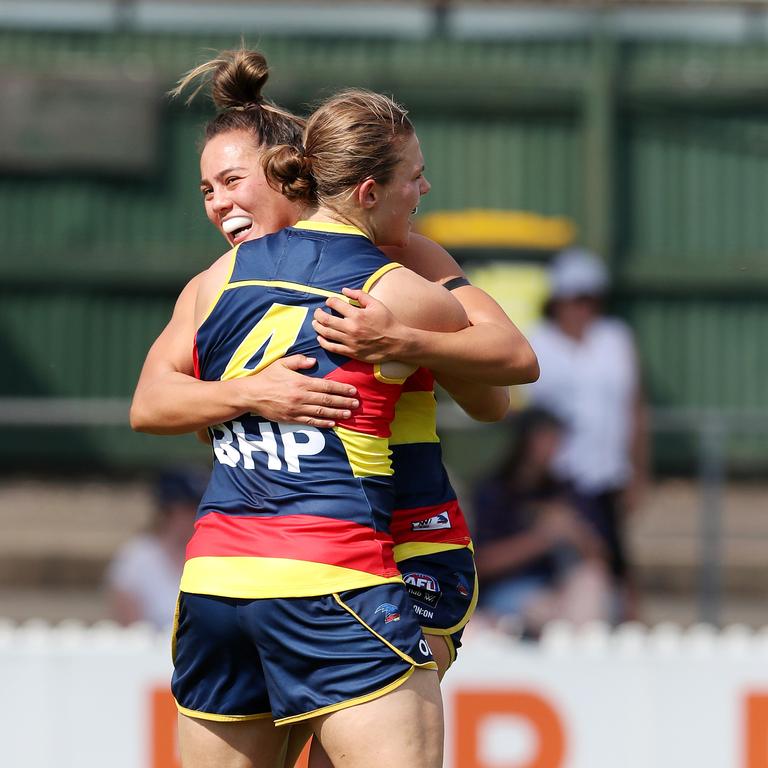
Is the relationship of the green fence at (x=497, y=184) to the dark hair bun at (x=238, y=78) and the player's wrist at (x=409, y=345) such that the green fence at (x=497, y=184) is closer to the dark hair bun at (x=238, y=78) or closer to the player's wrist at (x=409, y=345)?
the dark hair bun at (x=238, y=78)

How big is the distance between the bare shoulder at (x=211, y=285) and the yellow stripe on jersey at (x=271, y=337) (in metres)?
0.09

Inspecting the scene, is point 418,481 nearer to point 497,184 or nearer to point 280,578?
point 280,578

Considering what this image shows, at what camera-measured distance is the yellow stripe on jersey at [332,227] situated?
7.64 feet

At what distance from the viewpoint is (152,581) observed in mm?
6070

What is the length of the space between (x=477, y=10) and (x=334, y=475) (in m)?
10.0

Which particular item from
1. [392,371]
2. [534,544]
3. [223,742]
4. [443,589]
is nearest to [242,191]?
[392,371]

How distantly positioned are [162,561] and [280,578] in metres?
3.96

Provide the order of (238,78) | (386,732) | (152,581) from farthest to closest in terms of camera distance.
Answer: (152,581) → (238,78) → (386,732)

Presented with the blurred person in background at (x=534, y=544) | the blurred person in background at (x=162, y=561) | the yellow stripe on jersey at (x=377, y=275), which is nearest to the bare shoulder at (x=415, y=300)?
the yellow stripe on jersey at (x=377, y=275)

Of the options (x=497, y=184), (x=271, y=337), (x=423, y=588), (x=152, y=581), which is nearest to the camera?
(x=271, y=337)

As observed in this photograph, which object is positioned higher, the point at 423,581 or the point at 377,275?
the point at 377,275

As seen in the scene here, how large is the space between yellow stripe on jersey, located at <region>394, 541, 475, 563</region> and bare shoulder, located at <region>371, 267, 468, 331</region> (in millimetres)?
406

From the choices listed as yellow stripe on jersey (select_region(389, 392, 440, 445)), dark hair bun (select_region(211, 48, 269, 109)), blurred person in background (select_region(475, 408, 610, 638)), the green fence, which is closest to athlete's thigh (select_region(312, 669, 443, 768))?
yellow stripe on jersey (select_region(389, 392, 440, 445))

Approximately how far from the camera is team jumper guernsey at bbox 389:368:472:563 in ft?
8.11
